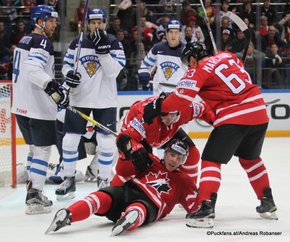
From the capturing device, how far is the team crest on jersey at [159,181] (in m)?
4.25

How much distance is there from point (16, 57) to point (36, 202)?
0.92m

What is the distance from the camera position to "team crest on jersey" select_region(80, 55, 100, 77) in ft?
17.6

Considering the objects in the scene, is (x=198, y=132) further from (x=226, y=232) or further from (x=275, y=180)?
(x=226, y=232)

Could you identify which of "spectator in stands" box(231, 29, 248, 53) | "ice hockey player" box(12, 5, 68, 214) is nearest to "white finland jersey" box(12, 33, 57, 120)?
"ice hockey player" box(12, 5, 68, 214)

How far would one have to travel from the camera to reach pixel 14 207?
195 inches

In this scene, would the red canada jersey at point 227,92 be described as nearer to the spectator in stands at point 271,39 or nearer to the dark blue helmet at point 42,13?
the dark blue helmet at point 42,13

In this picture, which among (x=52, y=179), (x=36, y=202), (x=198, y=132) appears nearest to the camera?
(x=36, y=202)

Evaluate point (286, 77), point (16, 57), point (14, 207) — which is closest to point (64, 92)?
point (16, 57)

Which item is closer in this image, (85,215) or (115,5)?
(85,215)

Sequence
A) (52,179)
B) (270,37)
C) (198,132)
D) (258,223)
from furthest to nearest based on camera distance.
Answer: (270,37) < (198,132) < (52,179) < (258,223)

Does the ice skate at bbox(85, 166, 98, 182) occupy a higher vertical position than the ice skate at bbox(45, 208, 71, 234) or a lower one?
lower

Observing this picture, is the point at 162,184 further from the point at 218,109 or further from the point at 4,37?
the point at 4,37

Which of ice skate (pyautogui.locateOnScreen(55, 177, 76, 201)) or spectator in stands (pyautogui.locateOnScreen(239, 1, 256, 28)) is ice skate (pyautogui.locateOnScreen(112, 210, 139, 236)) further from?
spectator in stands (pyautogui.locateOnScreen(239, 1, 256, 28))

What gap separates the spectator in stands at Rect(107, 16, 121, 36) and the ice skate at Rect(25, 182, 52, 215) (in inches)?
212
